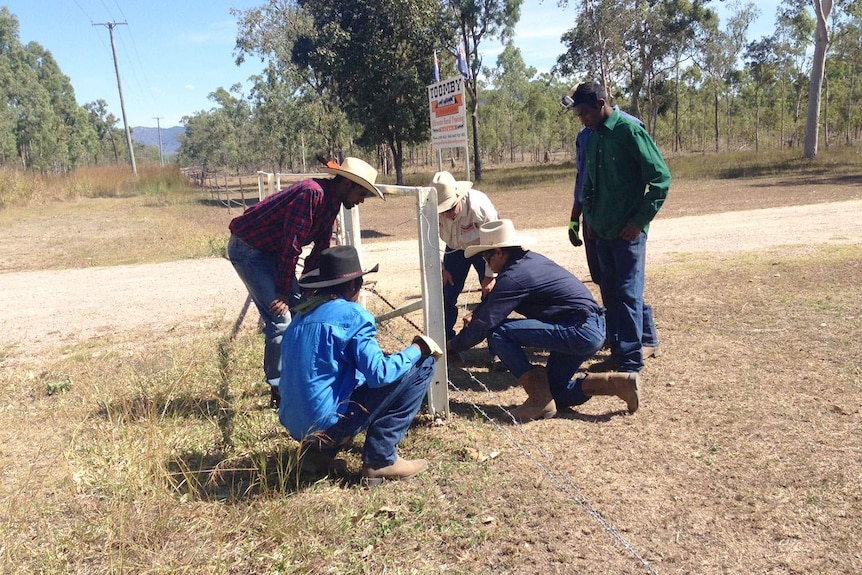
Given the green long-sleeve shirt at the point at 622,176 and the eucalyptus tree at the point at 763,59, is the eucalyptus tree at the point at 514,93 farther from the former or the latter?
the green long-sleeve shirt at the point at 622,176

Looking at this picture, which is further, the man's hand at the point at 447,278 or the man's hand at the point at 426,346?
the man's hand at the point at 447,278

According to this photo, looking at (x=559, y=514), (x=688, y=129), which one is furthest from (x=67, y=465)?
(x=688, y=129)

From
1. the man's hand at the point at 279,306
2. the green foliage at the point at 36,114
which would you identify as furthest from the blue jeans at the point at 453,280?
the green foliage at the point at 36,114

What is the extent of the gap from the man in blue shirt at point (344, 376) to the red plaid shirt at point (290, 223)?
22.9 inches

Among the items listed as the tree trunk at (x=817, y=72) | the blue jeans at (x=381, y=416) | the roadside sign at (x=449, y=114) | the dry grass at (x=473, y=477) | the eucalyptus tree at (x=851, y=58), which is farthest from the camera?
the eucalyptus tree at (x=851, y=58)

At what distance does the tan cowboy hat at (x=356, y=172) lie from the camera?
3.58 metres

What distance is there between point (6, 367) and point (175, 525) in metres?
3.63

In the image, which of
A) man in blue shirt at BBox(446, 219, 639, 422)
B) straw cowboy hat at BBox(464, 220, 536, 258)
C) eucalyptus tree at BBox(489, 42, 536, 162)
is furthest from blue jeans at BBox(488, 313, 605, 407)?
eucalyptus tree at BBox(489, 42, 536, 162)

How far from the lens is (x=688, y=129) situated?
58.8 m

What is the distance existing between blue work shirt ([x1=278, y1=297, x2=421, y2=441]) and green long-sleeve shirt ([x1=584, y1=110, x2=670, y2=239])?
196 cm

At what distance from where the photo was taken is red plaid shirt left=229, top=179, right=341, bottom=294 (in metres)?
3.61

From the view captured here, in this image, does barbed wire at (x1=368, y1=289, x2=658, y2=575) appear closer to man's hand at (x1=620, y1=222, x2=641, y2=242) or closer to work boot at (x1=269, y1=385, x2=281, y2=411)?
work boot at (x1=269, y1=385, x2=281, y2=411)

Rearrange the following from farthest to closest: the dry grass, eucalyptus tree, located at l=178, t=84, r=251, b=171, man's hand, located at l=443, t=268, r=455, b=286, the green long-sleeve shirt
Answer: eucalyptus tree, located at l=178, t=84, r=251, b=171
man's hand, located at l=443, t=268, r=455, b=286
the green long-sleeve shirt
the dry grass

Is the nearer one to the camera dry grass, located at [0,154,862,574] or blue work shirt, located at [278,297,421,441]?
dry grass, located at [0,154,862,574]
